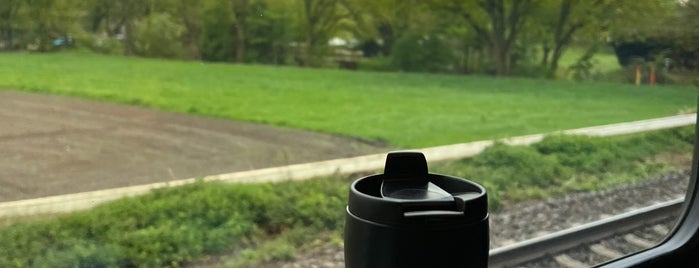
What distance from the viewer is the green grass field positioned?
2.10 m

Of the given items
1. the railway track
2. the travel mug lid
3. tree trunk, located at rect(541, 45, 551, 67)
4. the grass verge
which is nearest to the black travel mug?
the travel mug lid

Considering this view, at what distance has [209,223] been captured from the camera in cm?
211

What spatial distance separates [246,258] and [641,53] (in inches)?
82.2

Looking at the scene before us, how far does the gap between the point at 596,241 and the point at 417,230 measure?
6.36 feet

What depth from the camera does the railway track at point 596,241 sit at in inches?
107

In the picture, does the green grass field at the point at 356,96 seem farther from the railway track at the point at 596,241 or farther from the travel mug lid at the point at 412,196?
the travel mug lid at the point at 412,196

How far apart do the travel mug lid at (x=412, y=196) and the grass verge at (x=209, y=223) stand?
2.41 feet

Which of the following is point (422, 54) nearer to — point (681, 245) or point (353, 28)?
point (353, 28)

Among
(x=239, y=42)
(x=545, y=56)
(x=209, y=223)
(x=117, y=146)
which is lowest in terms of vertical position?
(x=209, y=223)

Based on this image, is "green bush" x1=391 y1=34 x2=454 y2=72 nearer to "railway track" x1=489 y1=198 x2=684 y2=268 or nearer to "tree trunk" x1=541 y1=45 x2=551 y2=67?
"tree trunk" x1=541 y1=45 x2=551 y2=67

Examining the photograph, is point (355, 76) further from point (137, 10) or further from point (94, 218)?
point (94, 218)

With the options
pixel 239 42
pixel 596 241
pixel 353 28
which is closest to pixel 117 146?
pixel 239 42

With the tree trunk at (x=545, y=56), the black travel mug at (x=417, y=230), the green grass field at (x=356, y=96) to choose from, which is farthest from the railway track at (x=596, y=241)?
the black travel mug at (x=417, y=230)

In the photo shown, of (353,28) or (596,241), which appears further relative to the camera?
(596,241)
